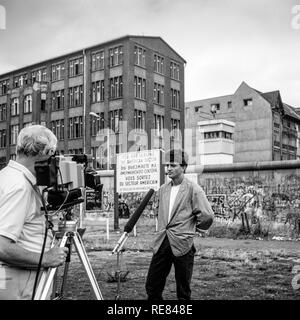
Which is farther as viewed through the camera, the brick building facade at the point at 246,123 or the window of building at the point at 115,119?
the brick building facade at the point at 246,123

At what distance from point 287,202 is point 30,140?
9.18 m

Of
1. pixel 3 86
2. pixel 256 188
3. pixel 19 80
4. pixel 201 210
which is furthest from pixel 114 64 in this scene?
pixel 201 210

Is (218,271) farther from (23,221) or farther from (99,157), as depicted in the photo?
(99,157)

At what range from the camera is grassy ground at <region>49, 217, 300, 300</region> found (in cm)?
517

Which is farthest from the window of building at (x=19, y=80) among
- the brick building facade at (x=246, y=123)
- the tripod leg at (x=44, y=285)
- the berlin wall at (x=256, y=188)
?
the brick building facade at (x=246, y=123)

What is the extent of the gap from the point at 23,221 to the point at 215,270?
5257 mm

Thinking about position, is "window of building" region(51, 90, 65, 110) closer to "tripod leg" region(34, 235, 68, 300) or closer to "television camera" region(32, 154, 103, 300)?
"television camera" region(32, 154, 103, 300)

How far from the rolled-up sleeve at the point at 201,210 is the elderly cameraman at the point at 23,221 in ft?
6.44

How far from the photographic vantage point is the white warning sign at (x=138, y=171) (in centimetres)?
1130

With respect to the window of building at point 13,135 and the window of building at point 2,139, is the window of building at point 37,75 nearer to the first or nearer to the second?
the window of building at point 13,135

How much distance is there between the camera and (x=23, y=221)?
1.87 m

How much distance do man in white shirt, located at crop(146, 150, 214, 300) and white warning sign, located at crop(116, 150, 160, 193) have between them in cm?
724

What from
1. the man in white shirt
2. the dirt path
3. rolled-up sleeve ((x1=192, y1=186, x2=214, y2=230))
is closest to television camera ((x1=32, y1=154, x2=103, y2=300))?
the dirt path

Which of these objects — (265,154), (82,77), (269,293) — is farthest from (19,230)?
(265,154)
